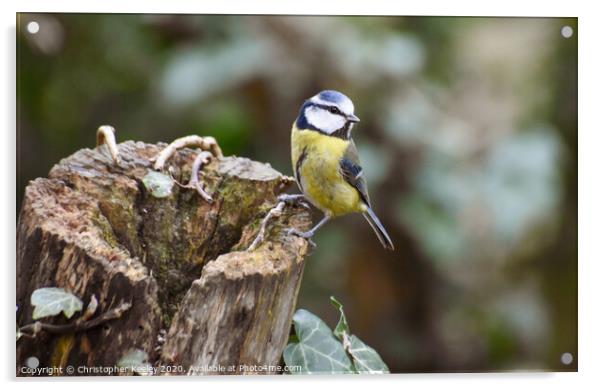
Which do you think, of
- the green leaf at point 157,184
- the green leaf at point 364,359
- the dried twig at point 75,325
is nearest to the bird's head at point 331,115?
the green leaf at point 157,184

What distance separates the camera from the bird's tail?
1.96 metres

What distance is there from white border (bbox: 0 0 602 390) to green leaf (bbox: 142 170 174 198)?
40 centimetres

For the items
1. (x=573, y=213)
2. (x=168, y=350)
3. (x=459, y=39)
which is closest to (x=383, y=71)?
(x=459, y=39)

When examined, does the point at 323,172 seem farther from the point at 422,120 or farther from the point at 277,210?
the point at 422,120

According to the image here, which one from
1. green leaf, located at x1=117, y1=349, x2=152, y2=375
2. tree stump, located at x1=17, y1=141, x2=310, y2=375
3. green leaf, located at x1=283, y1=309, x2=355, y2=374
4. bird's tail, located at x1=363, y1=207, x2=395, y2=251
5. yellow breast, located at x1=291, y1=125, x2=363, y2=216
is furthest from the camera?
bird's tail, located at x1=363, y1=207, x2=395, y2=251

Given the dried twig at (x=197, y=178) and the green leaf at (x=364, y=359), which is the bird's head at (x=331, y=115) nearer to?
the dried twig at (x=197, y=178)

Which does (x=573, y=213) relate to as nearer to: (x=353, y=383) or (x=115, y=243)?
(x=353, y=383)

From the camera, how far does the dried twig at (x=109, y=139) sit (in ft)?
5.54

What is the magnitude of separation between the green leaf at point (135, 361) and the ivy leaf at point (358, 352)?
48 centimetres

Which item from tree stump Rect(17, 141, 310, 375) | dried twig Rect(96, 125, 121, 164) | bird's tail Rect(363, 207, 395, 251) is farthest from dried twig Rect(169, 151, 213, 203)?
bird's tail Rect(363, 207, 395, 251)

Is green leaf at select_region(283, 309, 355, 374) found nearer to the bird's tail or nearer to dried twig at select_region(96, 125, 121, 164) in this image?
the bird's tail

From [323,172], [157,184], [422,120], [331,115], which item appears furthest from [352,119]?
[157,184]

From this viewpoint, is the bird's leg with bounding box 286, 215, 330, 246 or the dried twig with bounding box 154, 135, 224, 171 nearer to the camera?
the bird's leg with bounding box 286, 215, 330, 246

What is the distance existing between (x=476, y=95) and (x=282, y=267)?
2.71 feet
